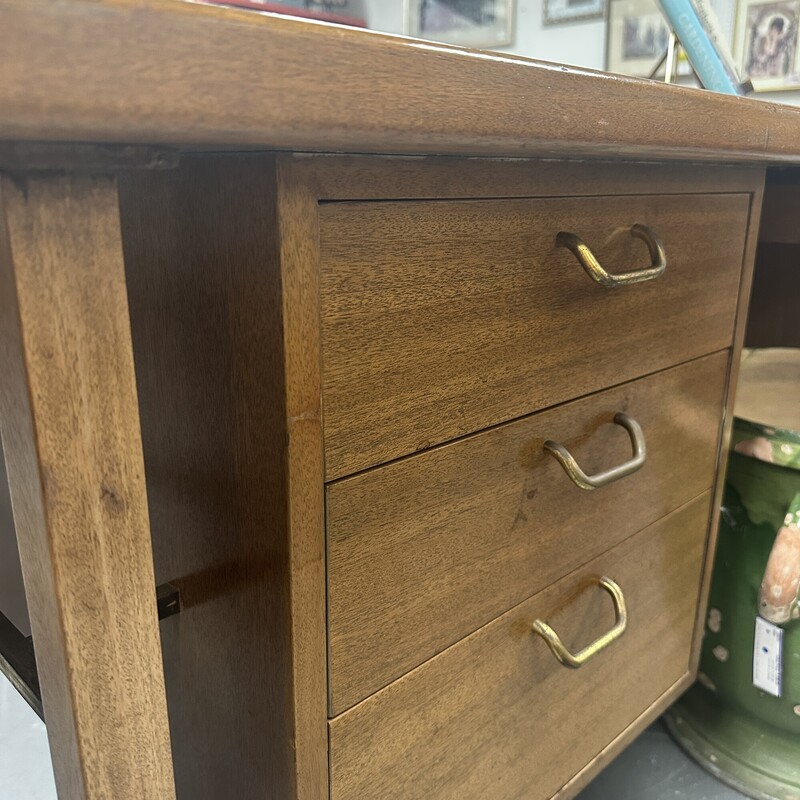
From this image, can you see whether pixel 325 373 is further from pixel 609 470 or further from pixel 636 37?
pixel 636 37

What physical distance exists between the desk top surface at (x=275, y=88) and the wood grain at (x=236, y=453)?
0.18ft

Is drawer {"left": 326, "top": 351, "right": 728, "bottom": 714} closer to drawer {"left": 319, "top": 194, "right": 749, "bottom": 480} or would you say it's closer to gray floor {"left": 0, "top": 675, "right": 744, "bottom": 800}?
drawer {"left": 319, "top": 194, "right": 749, "bottom": 480}

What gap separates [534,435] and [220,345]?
0.76 ft

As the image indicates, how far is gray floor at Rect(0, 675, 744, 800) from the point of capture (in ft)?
2.93

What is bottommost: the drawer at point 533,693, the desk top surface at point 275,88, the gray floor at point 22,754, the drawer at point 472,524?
the gray floor at point 22,754

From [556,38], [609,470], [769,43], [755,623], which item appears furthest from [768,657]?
[556,38]

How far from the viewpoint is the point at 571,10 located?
56.4 inches

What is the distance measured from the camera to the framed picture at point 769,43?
126 cm

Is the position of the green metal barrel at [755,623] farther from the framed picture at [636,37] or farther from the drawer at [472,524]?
the framed picture at [636,37]

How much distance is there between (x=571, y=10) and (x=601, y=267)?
3.73ft

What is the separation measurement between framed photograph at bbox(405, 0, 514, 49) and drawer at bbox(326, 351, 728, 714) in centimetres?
106

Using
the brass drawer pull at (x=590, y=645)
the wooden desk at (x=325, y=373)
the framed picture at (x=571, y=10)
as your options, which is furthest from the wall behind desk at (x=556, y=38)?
the brass drawer pull at (x=590, y=645)

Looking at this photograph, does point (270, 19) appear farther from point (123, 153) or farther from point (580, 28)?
point (580, 28)

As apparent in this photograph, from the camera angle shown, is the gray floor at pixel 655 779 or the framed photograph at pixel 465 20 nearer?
the gray floor at pixel 655 779
